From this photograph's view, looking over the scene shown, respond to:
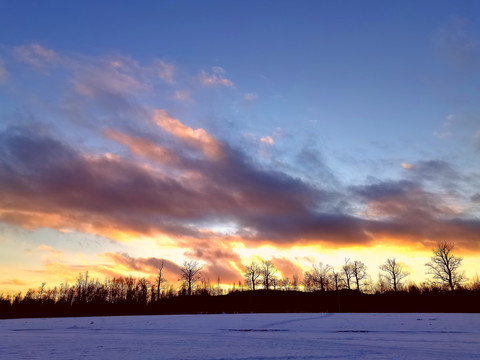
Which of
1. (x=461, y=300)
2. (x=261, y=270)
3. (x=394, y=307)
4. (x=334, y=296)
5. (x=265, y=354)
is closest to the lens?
(x=265, y=354)

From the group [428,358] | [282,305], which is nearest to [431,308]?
[282,305]

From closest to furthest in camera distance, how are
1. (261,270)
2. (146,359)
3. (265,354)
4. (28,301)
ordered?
(146,359)
(265,354)
(28,301)
(261,270)

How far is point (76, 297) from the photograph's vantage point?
10781 centimetres

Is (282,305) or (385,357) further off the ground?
(385,357)

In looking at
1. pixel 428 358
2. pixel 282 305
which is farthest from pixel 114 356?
pixel 282 305

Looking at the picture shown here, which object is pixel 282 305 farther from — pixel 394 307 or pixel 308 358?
pixel 308 358

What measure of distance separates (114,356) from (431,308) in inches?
2083

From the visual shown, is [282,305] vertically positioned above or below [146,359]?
below

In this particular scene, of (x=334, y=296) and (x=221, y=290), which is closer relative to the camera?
(x=334, y=296)

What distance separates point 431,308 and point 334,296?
117 feet

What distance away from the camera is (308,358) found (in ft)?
23.6

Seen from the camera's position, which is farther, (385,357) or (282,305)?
(282,305)

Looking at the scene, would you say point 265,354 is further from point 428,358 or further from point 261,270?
point 261,270

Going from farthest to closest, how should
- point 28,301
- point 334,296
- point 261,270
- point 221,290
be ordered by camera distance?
point 221,290, point 261,270, point 28,301, point 334,296
